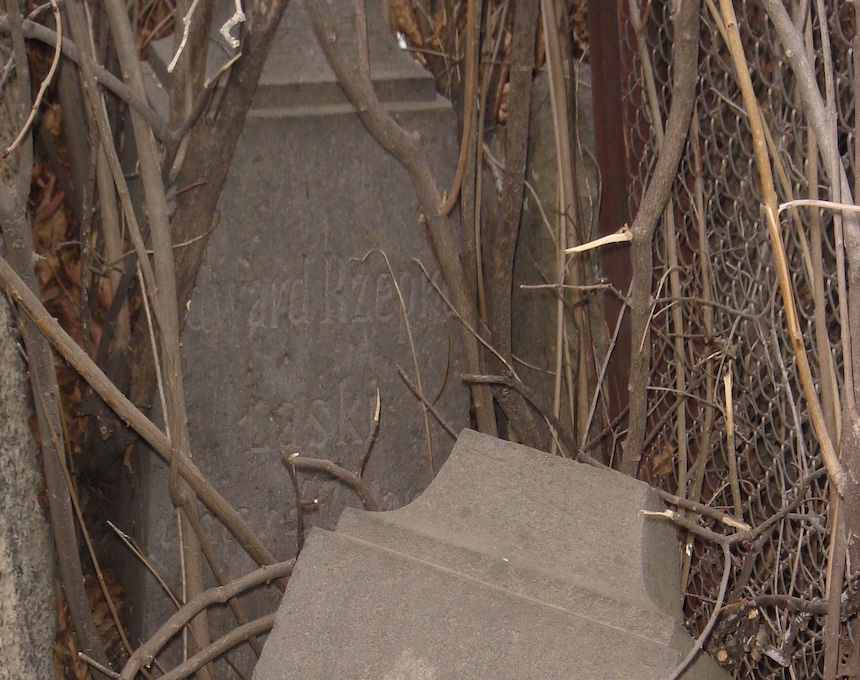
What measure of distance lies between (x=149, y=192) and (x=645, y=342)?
1.09 m

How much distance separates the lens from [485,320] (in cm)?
245

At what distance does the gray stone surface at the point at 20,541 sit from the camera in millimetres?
1962

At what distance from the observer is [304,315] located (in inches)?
90.7

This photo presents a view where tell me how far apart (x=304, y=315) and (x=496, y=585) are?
1.10 m

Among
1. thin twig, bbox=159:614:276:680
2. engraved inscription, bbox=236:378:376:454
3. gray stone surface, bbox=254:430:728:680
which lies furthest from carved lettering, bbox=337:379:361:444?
gray stone surface, bbox=254:430:728:680

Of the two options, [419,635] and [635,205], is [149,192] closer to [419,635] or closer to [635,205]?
[635,205]

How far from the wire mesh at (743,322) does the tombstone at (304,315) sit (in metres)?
0.52

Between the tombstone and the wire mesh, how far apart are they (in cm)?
52

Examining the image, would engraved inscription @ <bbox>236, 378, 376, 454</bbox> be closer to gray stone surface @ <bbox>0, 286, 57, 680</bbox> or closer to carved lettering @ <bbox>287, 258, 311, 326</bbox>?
carved lettering @ <bbox>287, 258, 311, 326</bbox>

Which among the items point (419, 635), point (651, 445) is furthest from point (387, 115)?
point (419, 635)

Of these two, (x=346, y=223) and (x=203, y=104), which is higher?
(x=203, y=104)

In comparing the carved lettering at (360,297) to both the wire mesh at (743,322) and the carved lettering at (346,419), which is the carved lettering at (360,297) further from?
the wire mesh at (743,322)

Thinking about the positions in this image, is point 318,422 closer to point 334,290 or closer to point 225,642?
point 334,290

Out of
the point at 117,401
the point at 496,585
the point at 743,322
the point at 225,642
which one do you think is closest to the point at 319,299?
the point at 117,401
